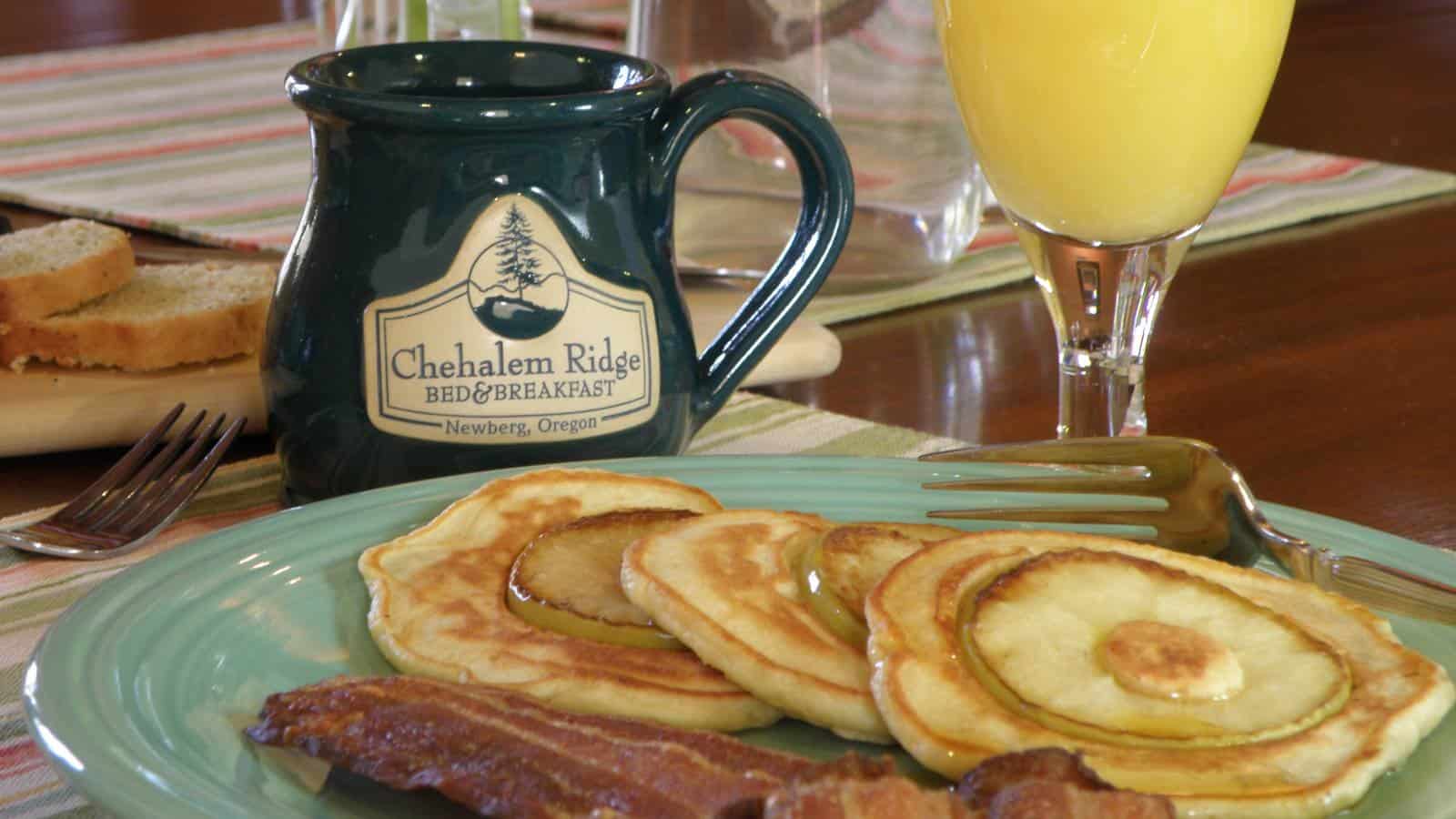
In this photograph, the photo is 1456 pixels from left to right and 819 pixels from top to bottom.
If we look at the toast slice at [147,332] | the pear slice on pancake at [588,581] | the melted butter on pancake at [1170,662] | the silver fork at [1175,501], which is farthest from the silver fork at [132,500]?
Answer: the melted butter on pancake at [1170,662]

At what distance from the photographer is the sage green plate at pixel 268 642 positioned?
533 millimetres

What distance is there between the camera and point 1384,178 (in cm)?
171

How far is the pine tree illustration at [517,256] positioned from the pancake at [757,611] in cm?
17

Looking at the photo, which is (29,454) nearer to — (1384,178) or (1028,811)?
(1028,811)

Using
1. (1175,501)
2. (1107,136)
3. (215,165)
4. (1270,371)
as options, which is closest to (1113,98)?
(1107,136)

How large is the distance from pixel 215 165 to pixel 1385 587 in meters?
1.28

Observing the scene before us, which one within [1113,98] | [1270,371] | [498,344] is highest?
[1113,98]

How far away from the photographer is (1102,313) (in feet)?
2.79

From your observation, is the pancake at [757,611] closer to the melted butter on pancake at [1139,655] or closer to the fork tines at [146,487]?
the melted butter on pancake at [1139,655]

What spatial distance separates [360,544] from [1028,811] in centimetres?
36

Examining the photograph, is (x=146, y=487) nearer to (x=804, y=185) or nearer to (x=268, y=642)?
(x=268, y=642)

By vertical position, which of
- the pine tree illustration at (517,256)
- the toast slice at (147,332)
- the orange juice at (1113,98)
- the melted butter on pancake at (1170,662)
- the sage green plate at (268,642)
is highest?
the orange juice at (1113,98)

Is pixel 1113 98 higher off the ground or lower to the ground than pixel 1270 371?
higher

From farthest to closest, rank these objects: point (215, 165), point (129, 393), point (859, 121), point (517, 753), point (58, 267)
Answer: point (215, 165)
point (859, 121)
point (58, 267)
point (129, 393)
point (517, 753)
